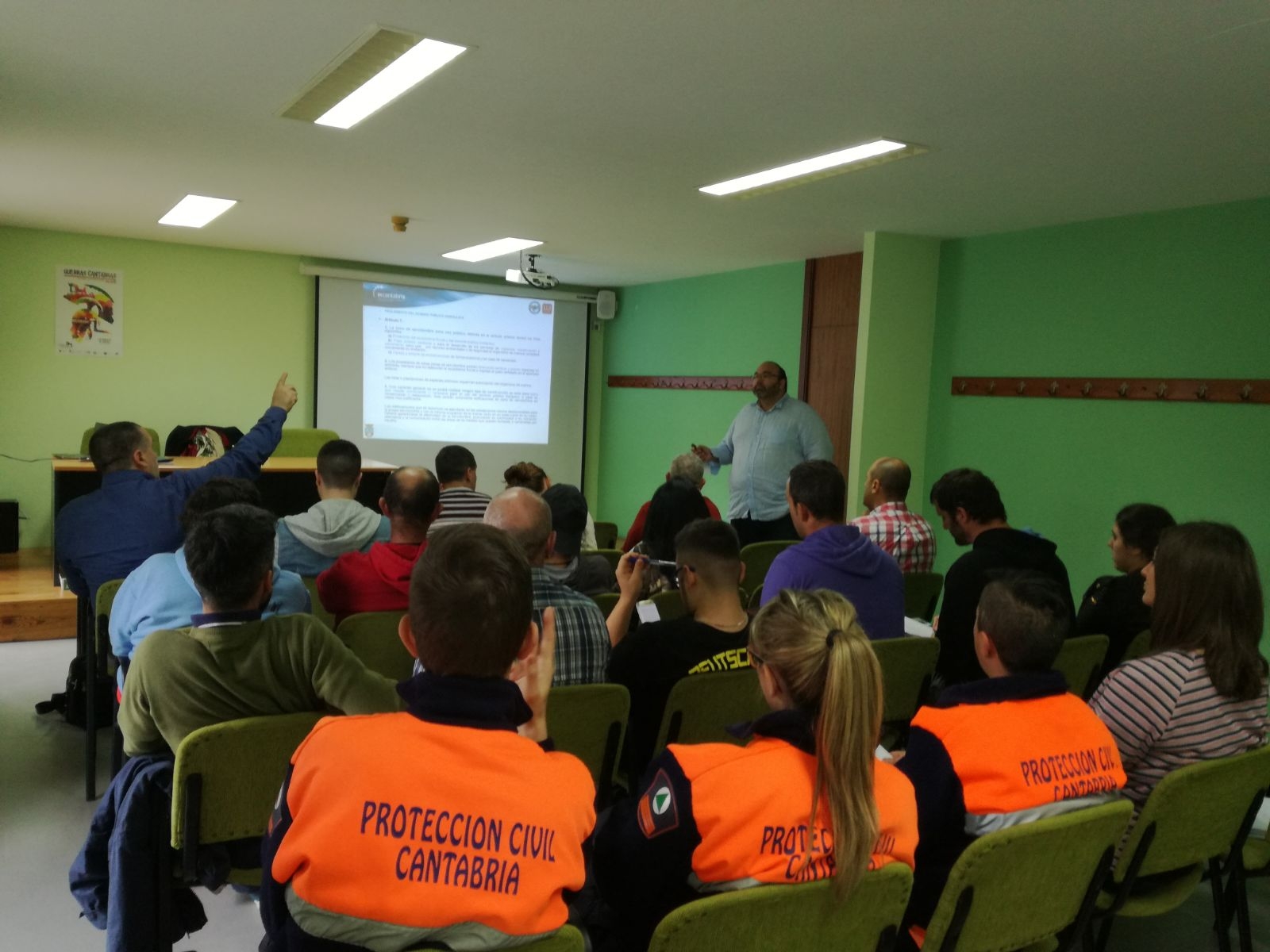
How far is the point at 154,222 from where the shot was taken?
6.49 m

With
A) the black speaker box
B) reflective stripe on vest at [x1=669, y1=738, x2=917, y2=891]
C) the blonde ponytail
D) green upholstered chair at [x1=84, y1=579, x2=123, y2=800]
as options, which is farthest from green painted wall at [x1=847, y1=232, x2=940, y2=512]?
the black speaker box

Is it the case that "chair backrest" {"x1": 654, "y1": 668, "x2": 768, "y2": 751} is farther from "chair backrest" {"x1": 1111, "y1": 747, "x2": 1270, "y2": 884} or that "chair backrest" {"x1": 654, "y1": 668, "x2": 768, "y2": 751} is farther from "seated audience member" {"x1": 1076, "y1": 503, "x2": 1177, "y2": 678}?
"seated audience member" {"x1": 1076, "y1": 503, "x2": 1177, "y2": 678}

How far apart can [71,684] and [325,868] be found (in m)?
3.27

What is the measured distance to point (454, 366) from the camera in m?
8.80

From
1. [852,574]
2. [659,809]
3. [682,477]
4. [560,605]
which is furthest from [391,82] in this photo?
[659,809]

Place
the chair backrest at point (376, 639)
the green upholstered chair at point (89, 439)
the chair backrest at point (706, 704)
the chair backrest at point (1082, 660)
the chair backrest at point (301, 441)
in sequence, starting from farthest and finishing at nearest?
the chair backrest at point (301, 441) → the green upholstered chair at point (89, 439) → the chair backrest at point (1082, 660) → the chair backrest at point (376, 639) → the chair backrest at point (706, 704)

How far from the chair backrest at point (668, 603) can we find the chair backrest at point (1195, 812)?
1614mm

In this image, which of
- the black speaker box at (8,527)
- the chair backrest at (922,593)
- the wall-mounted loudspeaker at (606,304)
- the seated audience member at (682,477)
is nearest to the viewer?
the chair backrest at (922,593)

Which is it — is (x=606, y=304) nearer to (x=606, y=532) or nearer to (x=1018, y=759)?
(x=606, y=532)

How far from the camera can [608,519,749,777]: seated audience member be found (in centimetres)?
222

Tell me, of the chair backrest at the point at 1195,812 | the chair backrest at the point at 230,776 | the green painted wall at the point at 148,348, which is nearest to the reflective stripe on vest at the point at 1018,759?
the chair backrest at the point at 1195,812

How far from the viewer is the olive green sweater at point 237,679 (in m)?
1.83

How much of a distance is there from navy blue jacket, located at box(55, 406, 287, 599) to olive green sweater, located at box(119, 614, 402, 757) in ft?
4.49

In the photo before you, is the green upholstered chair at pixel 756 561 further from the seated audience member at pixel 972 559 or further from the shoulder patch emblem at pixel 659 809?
the shoulder patch emblem at pixel 659 809
